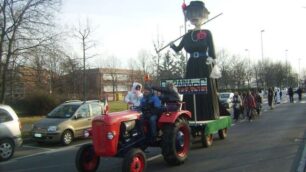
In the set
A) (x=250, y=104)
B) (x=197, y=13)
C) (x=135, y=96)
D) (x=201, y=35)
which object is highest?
(x=197, y=13)

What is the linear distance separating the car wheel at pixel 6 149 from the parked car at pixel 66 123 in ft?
9.81

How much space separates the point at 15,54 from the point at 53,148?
1377 cm

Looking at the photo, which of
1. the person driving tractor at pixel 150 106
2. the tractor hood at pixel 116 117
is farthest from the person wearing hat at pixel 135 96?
the tractor hood at pixel 116 117

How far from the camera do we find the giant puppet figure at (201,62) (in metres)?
14.0

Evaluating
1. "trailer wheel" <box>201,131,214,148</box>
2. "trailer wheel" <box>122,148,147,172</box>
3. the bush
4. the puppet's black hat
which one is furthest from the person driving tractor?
the bush

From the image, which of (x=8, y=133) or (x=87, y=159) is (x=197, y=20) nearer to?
(x=8, y=133)

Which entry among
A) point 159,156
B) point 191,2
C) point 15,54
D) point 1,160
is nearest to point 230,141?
point 159,156

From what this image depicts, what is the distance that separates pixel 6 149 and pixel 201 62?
6.57 m

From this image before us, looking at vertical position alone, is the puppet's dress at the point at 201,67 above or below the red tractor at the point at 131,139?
above

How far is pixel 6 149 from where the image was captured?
1304 centimetres

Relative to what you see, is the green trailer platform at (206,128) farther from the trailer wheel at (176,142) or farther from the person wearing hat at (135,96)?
the person wearing hat at (135,96)

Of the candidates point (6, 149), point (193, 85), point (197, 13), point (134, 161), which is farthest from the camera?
point (197, 13)

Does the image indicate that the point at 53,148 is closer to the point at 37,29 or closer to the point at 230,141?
the point at 230,141

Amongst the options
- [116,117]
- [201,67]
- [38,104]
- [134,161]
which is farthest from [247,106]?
[134,161]
